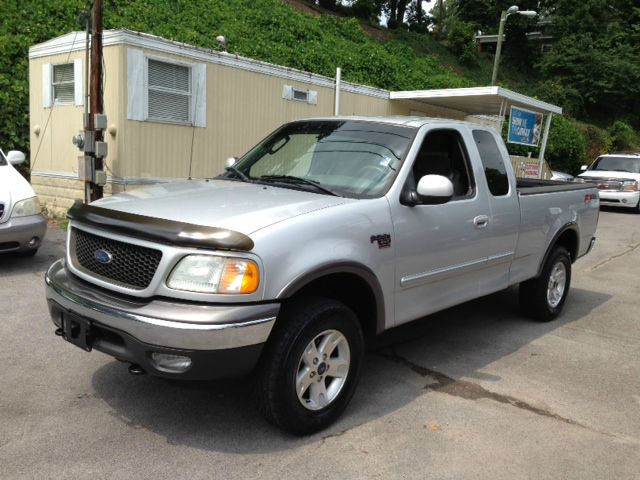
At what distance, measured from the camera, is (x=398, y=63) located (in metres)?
20.8

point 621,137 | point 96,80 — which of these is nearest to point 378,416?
point 96,80

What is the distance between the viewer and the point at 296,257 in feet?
10.3

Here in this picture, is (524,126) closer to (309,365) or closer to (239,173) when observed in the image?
(239,173)

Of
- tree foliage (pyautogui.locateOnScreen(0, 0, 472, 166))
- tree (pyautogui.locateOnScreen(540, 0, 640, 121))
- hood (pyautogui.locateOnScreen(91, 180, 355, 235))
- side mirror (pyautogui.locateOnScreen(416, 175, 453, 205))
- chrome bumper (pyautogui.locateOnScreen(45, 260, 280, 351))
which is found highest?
tree (pyautogui.locateOnScreen(540, 0, 640, 121))

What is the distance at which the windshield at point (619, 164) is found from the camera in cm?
1873

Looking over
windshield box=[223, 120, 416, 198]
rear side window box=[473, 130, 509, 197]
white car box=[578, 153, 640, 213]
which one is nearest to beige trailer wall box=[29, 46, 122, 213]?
windshield box=[223, 120, 416, 198]

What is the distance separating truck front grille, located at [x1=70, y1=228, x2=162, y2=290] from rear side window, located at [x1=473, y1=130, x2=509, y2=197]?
2877mm

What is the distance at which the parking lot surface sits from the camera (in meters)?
3.15

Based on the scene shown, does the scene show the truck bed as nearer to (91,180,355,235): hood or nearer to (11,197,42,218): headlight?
(91,180,355,235): hood

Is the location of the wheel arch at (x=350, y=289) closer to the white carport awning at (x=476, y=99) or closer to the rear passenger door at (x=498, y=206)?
the rear passenger door at (x=498, y=206)

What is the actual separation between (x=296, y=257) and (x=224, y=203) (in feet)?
2.05

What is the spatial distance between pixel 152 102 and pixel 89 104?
3.32ft

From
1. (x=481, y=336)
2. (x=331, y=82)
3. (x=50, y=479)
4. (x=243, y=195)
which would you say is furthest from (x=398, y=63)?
(x=50, y=479)

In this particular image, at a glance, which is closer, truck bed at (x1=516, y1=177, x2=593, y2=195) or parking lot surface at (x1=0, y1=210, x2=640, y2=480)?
parking lot surface at (x1=0, y1=210, x2=640, y2=480)
